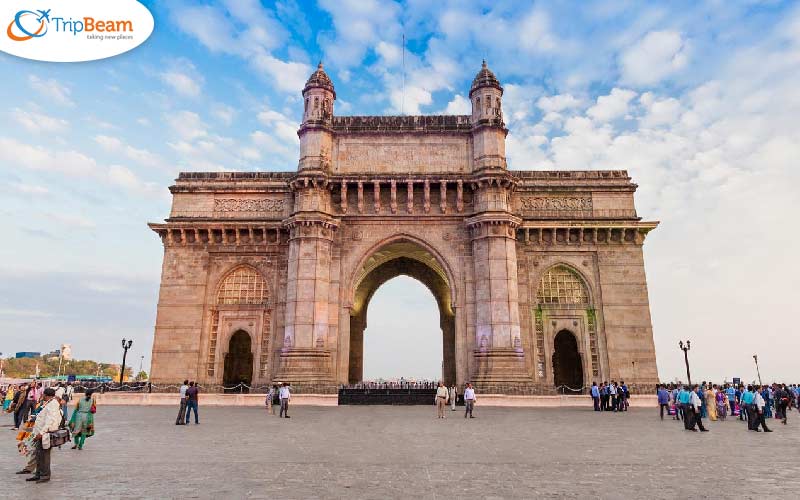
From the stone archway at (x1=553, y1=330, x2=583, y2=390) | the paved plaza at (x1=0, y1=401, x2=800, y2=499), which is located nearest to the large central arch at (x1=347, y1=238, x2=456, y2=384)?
the stone archway at (x1=553, y1=330, x2=583, y2=390)

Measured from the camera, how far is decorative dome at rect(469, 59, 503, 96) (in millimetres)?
29219

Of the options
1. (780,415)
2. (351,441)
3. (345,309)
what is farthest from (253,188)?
(780,415)

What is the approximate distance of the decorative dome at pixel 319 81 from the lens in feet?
95.6

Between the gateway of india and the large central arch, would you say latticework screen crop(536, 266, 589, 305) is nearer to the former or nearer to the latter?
the gateway of india

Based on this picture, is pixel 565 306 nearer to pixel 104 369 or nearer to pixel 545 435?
pixel 545 435

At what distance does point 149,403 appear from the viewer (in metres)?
24.1

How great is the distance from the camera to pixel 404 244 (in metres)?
29.8

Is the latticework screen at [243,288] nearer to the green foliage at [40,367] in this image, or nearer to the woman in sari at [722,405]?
the woman in sari at [722,405]

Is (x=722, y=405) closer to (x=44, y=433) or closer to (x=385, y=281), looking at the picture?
(x=44, y=433)

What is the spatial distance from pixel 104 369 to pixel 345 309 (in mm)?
127019

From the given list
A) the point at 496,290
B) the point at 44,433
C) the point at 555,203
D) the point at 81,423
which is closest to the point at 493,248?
the point at 496,290

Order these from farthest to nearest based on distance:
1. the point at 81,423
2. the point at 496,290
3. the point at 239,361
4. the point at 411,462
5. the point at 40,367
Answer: the point at 40,367 → the point at 239,361 → the point at 496,290 → the point at 81,423 → the point at 411,462

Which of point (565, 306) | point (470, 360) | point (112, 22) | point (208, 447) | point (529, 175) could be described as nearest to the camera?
point (208, 447)

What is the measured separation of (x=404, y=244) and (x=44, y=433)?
23227 millimetres
